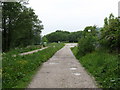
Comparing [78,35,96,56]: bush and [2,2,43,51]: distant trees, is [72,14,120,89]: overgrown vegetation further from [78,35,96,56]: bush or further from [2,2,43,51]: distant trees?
[2,2,43,51]: distant trees

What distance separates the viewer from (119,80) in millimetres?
5645

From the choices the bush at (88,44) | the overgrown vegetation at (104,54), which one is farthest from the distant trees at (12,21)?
the bush at (88,44)

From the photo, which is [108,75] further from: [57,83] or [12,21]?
[12,21]

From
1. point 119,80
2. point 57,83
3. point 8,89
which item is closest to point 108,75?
point 119,80

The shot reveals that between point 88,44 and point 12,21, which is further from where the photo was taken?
point 12,21

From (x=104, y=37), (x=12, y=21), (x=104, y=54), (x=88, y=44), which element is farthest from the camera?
(x=12, y=21)

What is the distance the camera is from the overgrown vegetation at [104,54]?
6.21 metres

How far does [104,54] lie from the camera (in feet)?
34.6

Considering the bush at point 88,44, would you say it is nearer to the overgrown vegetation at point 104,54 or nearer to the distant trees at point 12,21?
the overgrown vegetation at point 104,54

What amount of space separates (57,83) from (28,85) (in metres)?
1.07

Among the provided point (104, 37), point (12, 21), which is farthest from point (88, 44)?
point (12, 21)

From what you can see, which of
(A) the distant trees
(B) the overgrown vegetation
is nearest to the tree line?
(B) the overgrown vegetation

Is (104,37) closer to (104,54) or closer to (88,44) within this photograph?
(88,44)

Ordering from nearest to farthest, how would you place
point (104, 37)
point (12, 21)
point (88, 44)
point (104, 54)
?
point (104, 54), point (104, 37), point (88, 44), point (12, 21)
